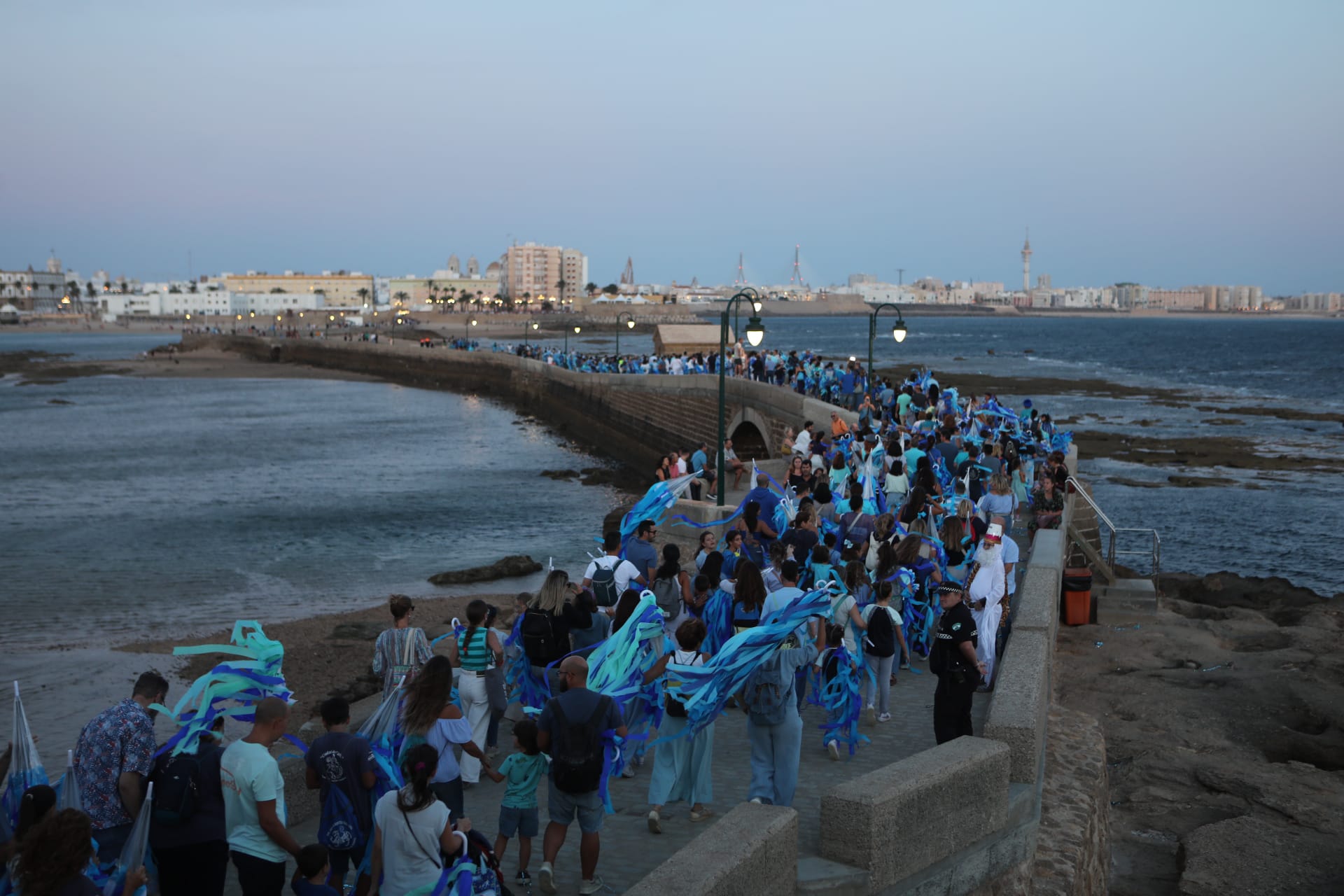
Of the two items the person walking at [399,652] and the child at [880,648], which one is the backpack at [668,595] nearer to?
the child at [880,648]

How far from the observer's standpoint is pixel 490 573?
22828mm

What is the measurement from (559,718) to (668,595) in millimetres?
2742

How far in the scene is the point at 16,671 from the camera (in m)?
16.6

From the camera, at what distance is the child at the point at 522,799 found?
590 cm

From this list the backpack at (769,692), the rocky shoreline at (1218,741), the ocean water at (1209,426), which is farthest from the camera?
the ocean water at (1209,426)

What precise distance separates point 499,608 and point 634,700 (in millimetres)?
11996

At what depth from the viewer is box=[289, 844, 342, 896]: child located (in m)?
4.84

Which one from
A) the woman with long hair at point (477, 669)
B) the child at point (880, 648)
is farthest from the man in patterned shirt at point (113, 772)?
the child at point (880, 648)

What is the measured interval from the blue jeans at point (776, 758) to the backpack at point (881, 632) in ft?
6.17

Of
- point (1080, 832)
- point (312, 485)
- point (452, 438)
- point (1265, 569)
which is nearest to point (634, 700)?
point (1080, 832)

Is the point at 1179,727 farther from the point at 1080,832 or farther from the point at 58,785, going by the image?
the point at 58,785

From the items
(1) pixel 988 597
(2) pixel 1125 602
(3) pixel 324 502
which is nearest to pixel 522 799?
(1) pixel 988 597

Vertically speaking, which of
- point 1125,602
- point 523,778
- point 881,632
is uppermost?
point 881,632

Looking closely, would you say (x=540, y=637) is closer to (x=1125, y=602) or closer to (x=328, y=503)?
(x=1125, y=602)
